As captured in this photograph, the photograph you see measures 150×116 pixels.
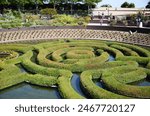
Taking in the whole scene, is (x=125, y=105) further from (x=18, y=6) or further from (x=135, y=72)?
(x=18, y=6)

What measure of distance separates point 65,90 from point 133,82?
5191 millimetres

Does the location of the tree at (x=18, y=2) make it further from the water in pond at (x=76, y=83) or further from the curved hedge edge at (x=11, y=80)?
the curved hedge edge at (x=11, y=80)

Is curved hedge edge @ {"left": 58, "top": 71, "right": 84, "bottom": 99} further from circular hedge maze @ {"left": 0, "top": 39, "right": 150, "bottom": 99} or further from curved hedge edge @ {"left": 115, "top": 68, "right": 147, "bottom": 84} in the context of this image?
curved hedge edge @ {"left": 115, "top": 68, "right": 147, "bottom": 84}

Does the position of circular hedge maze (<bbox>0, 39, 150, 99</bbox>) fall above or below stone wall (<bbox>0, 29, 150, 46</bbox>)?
below

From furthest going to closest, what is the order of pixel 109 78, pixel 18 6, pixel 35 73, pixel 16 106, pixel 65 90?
1. pixel 18 6
2. pixel 35 73
3. pixel 109 78
4. pixel 65 90
5. pixel 16 106

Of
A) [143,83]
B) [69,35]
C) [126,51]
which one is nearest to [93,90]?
[143,83]

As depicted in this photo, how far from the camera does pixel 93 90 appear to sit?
54.9 ft

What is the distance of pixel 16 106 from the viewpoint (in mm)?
10430

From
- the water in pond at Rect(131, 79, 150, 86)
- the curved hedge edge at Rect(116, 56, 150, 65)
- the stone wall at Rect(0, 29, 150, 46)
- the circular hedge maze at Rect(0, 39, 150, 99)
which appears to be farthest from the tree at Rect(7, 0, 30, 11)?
the water in pond at Rect(131, 79, 150, 86)

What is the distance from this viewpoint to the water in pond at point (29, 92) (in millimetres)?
17906

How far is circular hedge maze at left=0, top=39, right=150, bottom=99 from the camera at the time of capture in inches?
665

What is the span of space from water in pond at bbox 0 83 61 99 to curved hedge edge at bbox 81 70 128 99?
71.5 inches

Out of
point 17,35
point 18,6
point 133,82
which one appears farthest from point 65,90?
point 18,6

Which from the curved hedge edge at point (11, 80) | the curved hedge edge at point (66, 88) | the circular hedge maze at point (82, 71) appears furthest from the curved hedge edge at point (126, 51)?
the curved hedge edge at point (11, 80)
